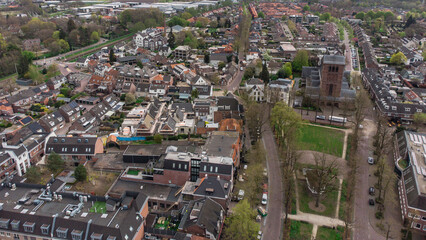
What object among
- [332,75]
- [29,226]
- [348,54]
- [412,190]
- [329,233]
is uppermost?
[332,75]

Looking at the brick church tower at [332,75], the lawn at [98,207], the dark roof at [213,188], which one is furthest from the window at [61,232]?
the brick church tower at [332,75]

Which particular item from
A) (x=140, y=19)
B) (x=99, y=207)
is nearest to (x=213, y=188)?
(x=99, y=207)

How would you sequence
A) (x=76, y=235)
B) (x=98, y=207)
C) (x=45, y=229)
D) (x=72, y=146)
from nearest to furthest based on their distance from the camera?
(x=76, y=235) < (x=45, y=229) < (x=98, y=207) < (x=72, y=146)

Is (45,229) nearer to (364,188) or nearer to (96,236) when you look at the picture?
(96,236)

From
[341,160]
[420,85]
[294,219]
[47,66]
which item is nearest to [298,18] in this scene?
[420,85]

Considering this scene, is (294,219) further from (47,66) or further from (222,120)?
(47,66)

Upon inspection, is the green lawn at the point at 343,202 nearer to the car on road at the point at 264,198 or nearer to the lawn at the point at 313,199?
the lawn at the point at 313,199
